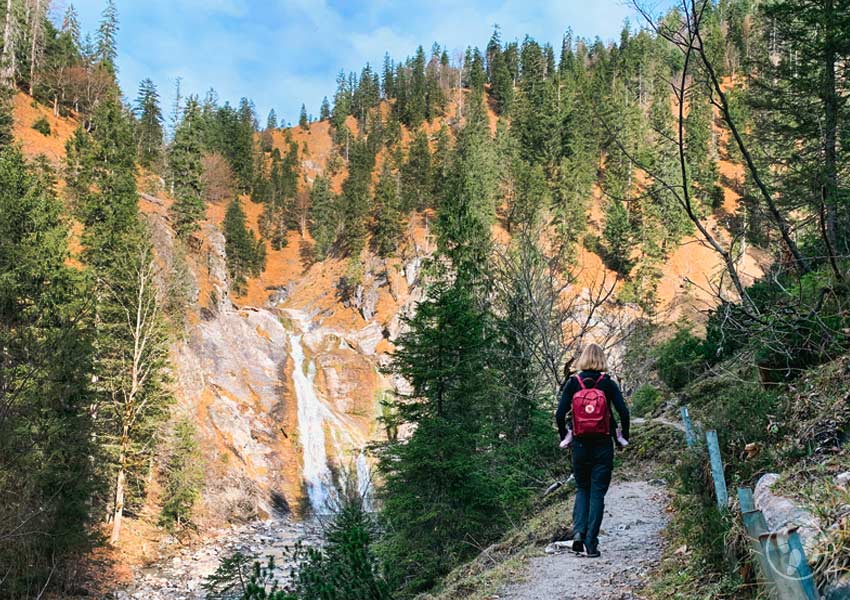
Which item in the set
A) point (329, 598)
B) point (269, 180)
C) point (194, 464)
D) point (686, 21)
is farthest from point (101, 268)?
→ point (269, 180)

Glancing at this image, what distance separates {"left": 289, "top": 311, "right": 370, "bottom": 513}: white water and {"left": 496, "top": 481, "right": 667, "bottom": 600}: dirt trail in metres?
25.4

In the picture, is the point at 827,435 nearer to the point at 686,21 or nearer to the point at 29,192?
the point at 686,21

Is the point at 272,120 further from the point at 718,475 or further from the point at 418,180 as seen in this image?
the point at 718,475

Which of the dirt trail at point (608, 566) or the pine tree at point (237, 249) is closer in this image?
the dirt trail at point (608, 566)

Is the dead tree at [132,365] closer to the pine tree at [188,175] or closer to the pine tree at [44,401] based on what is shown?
the pine tree at [44,401]

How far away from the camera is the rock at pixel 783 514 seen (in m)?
2.62

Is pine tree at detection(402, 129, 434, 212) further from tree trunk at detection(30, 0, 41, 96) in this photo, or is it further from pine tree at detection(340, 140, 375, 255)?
tree trunk at detection(30, 0, 41, 96)

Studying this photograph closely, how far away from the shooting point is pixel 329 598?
5.04 m

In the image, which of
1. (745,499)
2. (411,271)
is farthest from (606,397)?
(411,271)

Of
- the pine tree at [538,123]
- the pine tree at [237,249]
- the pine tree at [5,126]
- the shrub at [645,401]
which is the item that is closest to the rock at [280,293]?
the pine tree at [237,249]

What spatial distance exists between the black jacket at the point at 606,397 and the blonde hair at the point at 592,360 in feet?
0.17

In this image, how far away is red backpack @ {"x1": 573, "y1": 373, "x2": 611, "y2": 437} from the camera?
4.93 meters

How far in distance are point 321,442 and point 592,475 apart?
33214mm

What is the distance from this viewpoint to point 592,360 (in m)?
5.11
